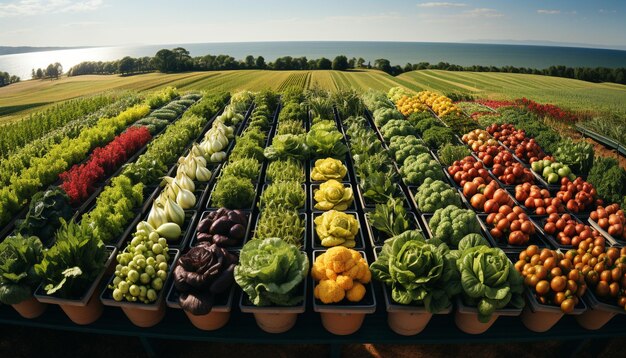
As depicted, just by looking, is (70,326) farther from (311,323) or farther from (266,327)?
(311,323)

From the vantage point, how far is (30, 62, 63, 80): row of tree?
42188 millimetres

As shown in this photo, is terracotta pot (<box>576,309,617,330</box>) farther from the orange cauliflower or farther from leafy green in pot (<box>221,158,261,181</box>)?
leafy green in pot (<box>221,158,261,181</box>)

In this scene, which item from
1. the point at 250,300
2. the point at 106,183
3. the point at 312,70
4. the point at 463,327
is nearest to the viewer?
the point at 250,300

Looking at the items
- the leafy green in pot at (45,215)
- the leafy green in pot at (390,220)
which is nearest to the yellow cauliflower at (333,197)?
the leafy green in pot at (390,220)

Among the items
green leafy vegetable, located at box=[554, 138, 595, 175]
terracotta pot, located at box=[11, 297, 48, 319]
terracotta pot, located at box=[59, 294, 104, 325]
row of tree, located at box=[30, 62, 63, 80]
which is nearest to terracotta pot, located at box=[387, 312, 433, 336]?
terracotta pot, located at box=[59, 294, 104, 325]

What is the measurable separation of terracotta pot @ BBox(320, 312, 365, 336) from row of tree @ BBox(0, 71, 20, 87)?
54.8 meters

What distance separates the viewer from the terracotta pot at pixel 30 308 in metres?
3.63

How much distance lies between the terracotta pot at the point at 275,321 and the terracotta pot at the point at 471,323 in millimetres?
1793

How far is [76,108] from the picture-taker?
46.8 feet

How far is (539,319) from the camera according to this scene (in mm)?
3500

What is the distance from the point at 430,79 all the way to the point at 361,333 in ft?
106

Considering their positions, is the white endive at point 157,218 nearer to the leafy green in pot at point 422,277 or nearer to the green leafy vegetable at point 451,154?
the leafy green in pot at point 422,277

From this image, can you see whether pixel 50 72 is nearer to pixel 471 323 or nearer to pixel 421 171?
pixel 421 171

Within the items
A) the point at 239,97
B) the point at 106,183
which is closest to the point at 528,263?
the point at 106,183
